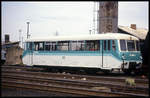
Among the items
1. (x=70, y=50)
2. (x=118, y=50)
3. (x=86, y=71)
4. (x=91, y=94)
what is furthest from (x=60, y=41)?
(x=91, y=94)

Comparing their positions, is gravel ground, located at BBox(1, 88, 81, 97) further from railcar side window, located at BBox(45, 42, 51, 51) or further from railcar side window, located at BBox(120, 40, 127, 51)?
railcar side window, located at BBox(45, 42, 51, 51)

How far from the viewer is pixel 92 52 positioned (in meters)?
16.6

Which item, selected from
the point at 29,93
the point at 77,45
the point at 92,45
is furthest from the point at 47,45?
the point at 29,93

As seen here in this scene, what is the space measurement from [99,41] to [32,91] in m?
7.34

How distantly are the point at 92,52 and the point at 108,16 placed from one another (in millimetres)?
17103

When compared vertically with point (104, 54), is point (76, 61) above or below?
below

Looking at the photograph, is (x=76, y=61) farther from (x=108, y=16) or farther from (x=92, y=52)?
(x=108, y=16)

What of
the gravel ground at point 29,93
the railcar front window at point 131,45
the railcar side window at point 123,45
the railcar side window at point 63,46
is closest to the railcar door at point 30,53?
the railcar side window at point 63,46

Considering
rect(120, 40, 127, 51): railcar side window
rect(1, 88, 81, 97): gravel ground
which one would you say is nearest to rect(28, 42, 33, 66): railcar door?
rect(120, 40, 127, 51): railcar side window

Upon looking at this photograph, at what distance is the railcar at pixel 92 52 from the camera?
15.9m

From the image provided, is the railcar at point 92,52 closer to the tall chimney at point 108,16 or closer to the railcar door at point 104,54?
the railcar door at point 104,54

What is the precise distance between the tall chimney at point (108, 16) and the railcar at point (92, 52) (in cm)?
1479

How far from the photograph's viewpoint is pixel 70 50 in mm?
17641

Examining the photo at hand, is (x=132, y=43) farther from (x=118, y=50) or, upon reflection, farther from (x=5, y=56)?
(x=5, y=56)
